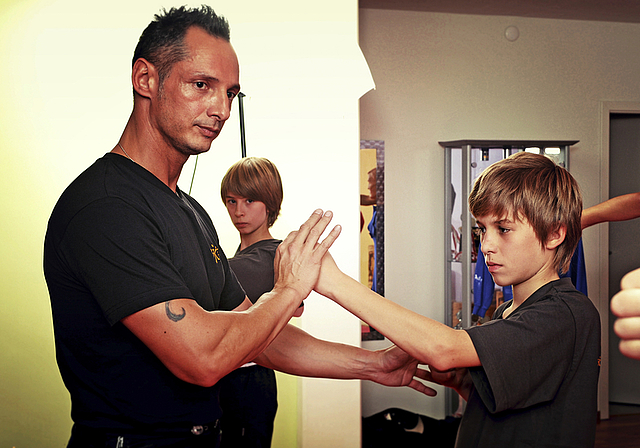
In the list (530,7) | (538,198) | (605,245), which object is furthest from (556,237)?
(605,245)

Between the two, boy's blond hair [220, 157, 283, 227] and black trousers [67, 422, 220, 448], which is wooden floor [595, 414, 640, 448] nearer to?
boy's blond hair [220, 157, 283, 227]

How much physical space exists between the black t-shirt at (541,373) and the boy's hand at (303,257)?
1.38 ft

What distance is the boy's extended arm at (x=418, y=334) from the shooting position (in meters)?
1.19

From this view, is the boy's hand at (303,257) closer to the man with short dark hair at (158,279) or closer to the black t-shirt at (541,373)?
the man with short dark hair at (158,279)

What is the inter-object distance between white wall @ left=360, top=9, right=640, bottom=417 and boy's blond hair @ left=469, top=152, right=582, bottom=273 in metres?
2.31

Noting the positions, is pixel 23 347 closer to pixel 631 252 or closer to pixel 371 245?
pixel 371 245

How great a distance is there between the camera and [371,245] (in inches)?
139

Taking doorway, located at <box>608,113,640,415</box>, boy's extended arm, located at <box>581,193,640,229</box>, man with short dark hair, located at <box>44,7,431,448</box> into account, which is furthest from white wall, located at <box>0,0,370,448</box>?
doorway, located at <box>608,113,640,415</box>

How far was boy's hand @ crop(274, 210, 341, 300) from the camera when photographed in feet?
4.44

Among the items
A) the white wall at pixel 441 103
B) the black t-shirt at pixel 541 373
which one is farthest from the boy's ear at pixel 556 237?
the white wall at pixel 441 103

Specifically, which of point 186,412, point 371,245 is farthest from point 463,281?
point 186,412

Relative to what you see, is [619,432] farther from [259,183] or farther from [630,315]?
[630,315]

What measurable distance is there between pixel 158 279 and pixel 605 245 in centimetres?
383

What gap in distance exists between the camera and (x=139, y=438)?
124 centimetres
